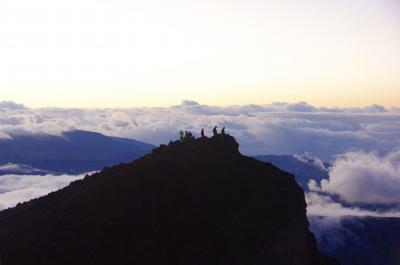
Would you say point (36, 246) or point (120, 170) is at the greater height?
point (120, 170)

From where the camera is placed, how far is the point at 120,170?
4412 inches

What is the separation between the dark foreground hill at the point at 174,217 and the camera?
265 feet

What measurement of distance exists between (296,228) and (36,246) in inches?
2100

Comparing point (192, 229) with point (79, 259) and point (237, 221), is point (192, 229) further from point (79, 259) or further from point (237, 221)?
point (79, 259)

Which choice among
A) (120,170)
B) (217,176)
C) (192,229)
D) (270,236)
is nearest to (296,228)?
(270,236)

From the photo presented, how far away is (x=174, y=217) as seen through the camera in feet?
305

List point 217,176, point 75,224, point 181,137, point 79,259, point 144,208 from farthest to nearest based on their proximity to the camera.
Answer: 1. point 181,137
2. point 217,176
3. point 144,208
4. point 75,224
5. point 79,259

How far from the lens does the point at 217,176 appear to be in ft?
355

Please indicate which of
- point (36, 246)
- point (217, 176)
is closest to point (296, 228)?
point (217, 176)

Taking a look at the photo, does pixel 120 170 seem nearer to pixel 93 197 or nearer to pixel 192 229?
pixel 93 197

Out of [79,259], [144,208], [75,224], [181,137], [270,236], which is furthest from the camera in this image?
[181,137]

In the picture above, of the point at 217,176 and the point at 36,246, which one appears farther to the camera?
the point at 217,176

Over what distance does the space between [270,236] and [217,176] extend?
15353 millimetres

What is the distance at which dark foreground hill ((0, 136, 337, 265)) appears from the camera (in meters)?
80.8
